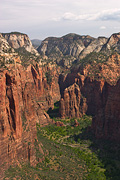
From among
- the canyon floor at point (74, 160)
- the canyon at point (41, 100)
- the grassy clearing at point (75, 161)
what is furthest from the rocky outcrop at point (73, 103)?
the grassy clearing at point (75, 161)

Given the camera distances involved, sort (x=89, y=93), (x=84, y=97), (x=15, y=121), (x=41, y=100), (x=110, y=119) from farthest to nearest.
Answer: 1. (x=41, y=100)
2. (x=84, y=97)
3. (x=89, y=93)
4. (x=110, y=119)
5. (x=15, y=121)

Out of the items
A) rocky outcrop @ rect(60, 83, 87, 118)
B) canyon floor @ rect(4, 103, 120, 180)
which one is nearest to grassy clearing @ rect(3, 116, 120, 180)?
canyon floor @ rect(4, 103, 120, 180)

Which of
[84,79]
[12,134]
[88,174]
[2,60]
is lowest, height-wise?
[88,174]

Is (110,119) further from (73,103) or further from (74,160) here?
(73,103)

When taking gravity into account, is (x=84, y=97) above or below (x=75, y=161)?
above

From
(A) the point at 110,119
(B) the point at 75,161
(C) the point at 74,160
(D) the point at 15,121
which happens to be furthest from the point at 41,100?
(D) the point at 15,121

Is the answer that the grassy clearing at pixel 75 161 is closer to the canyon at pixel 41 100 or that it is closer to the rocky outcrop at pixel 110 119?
the canyon at pixel 41 100

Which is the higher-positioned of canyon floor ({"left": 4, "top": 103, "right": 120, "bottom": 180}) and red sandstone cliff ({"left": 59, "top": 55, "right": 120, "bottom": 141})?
red sandstone cliff ({"left": 59, "top": 55, "right": 120, "bottom": 141})

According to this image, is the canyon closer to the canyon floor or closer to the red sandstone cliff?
the red sandstone cliff

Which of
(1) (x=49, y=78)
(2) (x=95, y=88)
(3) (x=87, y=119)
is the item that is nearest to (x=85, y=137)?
(3) (x=87, y=119)

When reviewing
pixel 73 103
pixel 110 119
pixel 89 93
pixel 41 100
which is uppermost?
pixel 89 93

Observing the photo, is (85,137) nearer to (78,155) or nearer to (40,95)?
(78,155)
